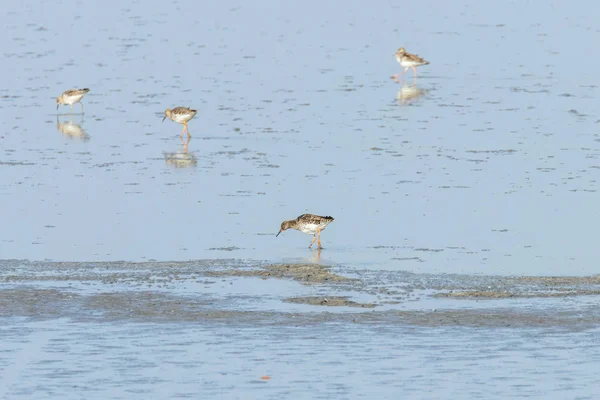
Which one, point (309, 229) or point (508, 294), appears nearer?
point (508, 294)

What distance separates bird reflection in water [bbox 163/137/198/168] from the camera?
71.7 ft

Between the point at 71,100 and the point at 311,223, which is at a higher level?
the point at 71,100

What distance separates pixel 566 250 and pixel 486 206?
265 centimetres

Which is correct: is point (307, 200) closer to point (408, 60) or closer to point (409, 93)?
point (409, 93)

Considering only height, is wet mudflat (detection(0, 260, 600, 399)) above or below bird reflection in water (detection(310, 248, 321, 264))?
below

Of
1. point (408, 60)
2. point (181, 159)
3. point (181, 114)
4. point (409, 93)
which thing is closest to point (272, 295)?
point (181, 159)

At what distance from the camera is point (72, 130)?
83.7 ft

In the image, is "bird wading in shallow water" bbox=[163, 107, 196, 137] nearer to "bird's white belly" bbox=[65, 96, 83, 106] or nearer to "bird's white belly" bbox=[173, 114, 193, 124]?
"bird's white belly" bbox=[173, 114, 193, 124]

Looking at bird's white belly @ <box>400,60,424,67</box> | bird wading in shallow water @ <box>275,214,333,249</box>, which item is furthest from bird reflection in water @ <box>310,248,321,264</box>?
bird's white belly @ <box>400,60,424,67</box>

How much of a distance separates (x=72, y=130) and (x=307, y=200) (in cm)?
806

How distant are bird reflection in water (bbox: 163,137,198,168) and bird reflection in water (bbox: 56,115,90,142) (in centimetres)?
216

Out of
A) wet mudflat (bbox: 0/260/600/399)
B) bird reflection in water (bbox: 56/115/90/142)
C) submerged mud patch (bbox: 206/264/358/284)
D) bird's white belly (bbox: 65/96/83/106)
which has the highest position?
bird's white belly (bbox: 65/96/83/106)

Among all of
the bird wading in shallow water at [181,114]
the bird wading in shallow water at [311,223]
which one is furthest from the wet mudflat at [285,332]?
the bird wading in shallow water at [181,114]

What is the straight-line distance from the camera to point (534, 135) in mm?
23750
